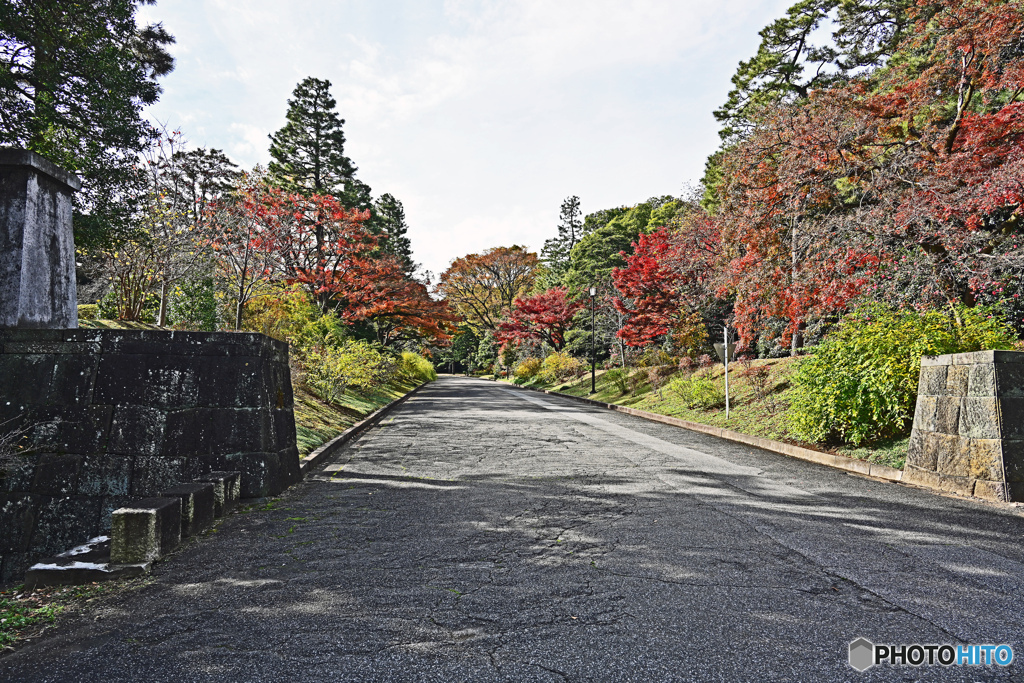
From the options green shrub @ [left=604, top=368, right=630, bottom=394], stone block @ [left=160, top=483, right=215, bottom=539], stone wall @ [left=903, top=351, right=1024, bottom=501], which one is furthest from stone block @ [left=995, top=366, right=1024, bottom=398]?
green shrub @ [left=604, top=368, right=630, bottom=394]

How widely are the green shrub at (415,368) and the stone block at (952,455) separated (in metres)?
29.6

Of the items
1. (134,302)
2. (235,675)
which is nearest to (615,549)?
(235,675)

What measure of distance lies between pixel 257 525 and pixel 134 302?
1303cm

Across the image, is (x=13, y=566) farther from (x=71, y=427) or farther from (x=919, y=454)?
(x=919, y=454)

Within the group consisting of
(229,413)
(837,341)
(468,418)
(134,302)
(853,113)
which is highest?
(853,113)

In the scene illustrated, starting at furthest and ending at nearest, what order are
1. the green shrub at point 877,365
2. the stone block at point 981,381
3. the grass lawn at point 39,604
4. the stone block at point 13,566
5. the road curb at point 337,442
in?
the green shrub at point 877,365
the road curb at point 337,442
the stone block at point 981,381
the stone block at point 13,566
the grass lawn at point 39,604

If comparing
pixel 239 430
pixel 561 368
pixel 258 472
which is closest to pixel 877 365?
pixel 258 472

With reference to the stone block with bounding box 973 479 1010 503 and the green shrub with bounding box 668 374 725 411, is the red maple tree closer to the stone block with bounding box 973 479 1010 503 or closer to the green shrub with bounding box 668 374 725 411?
the green shrub with bounding box 668 374 725 411

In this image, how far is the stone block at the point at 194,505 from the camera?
4422 mm

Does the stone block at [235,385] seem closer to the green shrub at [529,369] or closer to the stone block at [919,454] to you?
the stone block at [919,454]

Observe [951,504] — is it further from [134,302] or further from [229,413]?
[134,302]

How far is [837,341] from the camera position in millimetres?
9164

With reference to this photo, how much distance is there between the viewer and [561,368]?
33969 mm

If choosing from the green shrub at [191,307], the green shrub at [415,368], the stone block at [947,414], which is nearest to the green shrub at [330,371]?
the green shrub at [191,307]
